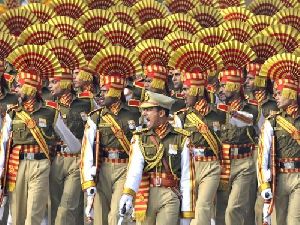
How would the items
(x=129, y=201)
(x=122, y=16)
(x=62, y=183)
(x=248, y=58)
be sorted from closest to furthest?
(x=129, y=201) → (x=62, y=183) → (x=248, y=58) → (x=122, y=16)

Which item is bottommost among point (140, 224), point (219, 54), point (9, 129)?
point (140, 224)

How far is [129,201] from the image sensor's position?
1647cm

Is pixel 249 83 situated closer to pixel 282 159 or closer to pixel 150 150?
pixel 282 159

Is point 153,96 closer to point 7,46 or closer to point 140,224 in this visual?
point 140,224

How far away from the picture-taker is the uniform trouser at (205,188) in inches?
766

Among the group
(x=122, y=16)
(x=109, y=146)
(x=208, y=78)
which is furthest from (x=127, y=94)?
(x=122, y=16)

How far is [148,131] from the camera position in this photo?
1692 cm

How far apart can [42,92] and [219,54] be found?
8.58 ft

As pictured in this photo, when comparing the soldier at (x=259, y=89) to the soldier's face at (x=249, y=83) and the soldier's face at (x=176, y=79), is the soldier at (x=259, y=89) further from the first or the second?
the soldier's face at (x=176, y=79)

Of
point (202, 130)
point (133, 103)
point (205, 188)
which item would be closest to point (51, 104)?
point (133, 103)

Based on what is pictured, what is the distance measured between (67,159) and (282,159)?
11.1ft

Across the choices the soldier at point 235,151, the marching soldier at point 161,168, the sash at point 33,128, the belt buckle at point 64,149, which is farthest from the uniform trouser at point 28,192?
the marching soldier at point 161,168

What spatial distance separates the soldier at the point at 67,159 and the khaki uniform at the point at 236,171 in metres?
1.97

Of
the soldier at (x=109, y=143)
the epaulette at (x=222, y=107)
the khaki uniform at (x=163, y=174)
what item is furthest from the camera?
the epaulette at (x=222, y=107)
